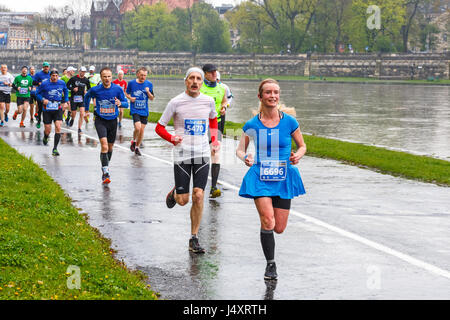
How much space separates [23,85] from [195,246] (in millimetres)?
17317

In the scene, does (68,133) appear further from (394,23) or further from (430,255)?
(394,23)

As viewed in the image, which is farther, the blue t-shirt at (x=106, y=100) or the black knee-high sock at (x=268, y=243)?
the blue t-shirt at (x=106, y=100)

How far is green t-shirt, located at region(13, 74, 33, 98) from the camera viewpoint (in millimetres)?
23750

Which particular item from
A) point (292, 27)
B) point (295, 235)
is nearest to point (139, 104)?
point (295, 235)

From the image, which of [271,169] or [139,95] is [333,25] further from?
[271,169]

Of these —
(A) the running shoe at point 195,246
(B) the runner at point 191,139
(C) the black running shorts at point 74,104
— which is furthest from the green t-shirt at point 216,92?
(C) the black running shorts at point 74,104

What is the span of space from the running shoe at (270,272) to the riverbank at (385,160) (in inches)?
287

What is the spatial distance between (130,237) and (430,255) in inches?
132

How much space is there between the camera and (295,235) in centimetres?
888

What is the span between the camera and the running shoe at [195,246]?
798 centimetres

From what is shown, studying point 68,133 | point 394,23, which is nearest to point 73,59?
point 394,23

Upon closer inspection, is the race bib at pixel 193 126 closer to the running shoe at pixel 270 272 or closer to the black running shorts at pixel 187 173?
the black running shorts at pixel 187 173

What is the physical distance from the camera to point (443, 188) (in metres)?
12.9

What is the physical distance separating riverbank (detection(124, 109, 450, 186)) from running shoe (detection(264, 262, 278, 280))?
7.28 meters
